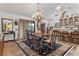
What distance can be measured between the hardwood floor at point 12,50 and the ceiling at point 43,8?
0.54m

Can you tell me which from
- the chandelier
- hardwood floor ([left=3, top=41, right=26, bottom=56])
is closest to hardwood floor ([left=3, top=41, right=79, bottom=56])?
hardwood floor ([left=3, top=41, right=26, bottom=56])

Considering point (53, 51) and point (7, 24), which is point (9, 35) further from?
point (53, 51)

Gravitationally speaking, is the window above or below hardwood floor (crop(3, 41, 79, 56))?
above

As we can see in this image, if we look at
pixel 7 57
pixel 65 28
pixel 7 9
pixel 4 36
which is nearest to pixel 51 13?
pixel 65 28

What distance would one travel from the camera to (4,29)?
2.10 metres

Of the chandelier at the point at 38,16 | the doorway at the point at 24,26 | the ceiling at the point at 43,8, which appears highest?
the ceiling at the point at 43,8

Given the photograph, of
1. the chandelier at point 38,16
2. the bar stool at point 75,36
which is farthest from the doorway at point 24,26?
the bar stool at point 75,36

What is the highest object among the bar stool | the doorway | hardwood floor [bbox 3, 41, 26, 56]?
the doorway

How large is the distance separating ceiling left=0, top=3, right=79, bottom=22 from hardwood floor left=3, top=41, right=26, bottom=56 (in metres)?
0.54

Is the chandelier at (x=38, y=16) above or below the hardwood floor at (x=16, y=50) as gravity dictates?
above

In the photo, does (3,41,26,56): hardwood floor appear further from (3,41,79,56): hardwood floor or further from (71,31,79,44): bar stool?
(71,31,79,44): bar stool

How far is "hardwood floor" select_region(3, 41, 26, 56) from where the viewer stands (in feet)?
6.87

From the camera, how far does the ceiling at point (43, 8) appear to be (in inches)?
82.5

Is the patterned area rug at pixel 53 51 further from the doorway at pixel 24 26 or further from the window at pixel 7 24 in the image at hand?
the window at pixel 7 24
